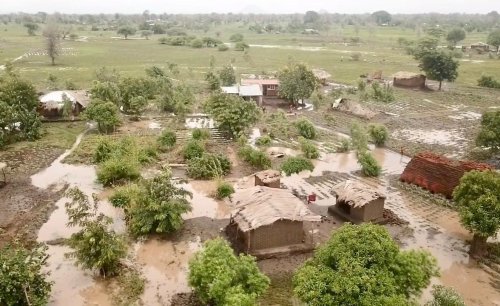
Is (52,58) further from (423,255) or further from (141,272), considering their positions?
(423,255)

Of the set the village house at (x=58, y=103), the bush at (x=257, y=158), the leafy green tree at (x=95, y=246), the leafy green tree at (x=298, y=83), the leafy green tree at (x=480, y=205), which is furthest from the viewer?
the leafy green tree at (x=298, y=83)

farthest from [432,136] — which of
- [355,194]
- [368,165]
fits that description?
[355,194]

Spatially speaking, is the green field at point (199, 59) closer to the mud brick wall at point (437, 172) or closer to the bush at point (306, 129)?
the bush at point (306, 129)

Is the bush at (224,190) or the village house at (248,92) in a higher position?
the village house at (248,92)

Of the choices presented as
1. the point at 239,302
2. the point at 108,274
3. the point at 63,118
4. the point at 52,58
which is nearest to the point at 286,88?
the point at 63,118

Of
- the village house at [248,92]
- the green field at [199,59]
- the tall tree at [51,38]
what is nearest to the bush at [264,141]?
the village house at [248,92]

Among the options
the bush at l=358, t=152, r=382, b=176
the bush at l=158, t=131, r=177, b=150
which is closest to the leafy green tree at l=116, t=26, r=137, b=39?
the bush at l=158, t=131, r=177, b=150

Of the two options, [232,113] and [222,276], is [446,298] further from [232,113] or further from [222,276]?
[232,113]
